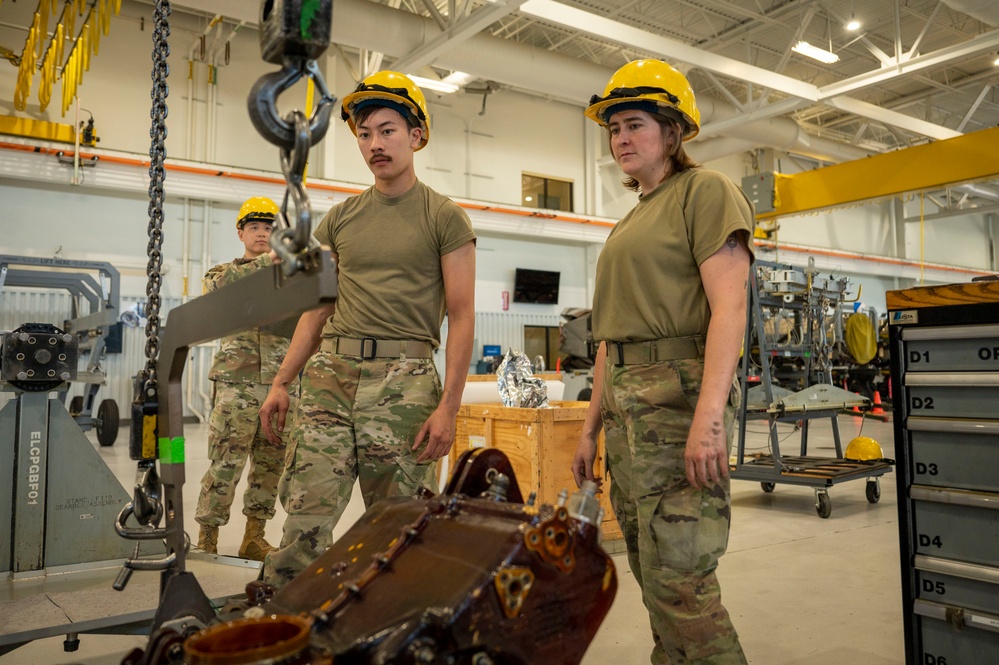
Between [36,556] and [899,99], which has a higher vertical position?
[899,99]

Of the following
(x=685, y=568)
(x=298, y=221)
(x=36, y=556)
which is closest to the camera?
(x=298, y=221)

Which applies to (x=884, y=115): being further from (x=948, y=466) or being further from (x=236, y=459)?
(x=236, y=459)

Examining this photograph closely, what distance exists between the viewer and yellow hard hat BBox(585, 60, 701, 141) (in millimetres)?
1781

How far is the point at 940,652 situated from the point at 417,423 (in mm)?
1522

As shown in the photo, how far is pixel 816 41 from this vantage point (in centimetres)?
1289

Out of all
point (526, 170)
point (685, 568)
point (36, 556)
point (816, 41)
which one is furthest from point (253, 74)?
point (685, 568)

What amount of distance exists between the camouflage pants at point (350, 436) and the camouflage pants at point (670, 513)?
61 cm

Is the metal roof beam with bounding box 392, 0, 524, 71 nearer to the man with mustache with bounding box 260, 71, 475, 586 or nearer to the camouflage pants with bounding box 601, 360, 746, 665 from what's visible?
the man with mustache with bounding box 260, 71, 475, 586

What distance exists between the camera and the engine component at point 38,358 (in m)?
3.01

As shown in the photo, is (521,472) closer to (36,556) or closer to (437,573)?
(36,556)

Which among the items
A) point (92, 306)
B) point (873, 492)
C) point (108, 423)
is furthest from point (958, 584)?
point (92, 306)

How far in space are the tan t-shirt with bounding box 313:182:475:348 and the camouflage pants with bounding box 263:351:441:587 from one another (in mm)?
105

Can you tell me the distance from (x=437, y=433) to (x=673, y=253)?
827 mm

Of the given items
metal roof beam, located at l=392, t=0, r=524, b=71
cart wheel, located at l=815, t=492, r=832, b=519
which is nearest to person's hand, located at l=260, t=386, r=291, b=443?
cart wheel, located at l=815, t=492, r=832, b=519
